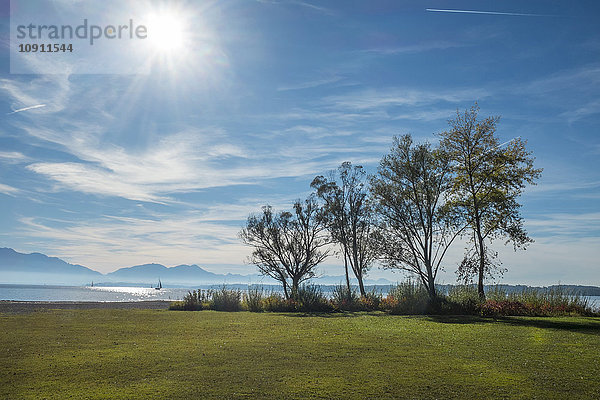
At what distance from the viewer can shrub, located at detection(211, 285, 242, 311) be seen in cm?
2555

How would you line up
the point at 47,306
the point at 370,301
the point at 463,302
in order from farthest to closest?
the point at 47,306, the point at 370,301, the point at 463,302

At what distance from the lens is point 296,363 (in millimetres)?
8320

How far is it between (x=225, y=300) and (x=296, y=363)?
711 inches

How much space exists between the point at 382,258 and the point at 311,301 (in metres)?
4.98

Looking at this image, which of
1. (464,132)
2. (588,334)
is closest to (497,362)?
(588,334)

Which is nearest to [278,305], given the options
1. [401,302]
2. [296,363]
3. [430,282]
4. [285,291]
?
[401,302]

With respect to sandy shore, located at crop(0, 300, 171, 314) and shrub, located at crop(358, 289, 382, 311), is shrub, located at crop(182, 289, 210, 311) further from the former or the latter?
shrub, located at crop(358, 289, 382, 311)

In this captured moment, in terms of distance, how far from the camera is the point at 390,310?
74.3 ft

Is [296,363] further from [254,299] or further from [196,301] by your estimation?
[196,301]

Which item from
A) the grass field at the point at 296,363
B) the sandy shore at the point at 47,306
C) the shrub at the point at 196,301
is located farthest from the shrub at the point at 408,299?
the sandy shore at the point at 47,306

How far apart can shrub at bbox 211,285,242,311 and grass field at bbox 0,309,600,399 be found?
12105mm

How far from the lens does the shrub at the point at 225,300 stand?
25547 mm

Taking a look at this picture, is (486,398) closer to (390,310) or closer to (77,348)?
(77,348)

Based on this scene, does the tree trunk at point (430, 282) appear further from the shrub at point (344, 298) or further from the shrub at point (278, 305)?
the shrub at point (278, 305)
